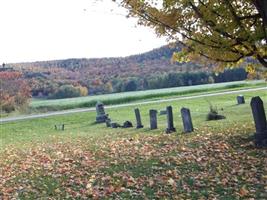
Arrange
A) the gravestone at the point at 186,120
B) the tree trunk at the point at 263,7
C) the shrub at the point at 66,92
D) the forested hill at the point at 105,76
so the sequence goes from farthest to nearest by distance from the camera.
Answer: the forested hill at the point at 105,76, the shrub at the point at 66,92, the gravestone at the point at 186,120, the tree trunk at the point at 263,7

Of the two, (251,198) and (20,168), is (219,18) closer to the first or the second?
(251,198)

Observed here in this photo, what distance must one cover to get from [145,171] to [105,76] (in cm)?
6139

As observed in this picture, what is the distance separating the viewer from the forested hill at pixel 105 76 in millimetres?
65062

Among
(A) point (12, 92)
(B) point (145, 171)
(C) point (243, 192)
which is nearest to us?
(C) point (243, 192)

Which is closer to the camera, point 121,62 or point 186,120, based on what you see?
point 186,120

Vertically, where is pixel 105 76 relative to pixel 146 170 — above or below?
above

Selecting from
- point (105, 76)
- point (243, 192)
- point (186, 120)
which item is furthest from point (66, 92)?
point (243, 192)

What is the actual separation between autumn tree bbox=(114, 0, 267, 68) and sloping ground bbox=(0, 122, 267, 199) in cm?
262

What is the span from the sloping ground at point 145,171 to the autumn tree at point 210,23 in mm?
2617

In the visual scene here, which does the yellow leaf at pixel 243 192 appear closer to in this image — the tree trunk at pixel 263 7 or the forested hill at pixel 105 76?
the tree trunk at pixel 263 7

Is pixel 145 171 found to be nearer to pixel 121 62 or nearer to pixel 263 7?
pixel 263 7

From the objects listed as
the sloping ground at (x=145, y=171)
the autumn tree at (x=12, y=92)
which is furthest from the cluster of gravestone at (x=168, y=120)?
the autumn tree at (x=12, y=92)

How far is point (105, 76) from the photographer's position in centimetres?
7156

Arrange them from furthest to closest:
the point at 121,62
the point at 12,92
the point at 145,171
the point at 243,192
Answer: the point at 121,62 < the point at 12,92 < the point at 145,171 < the point at 243,192
